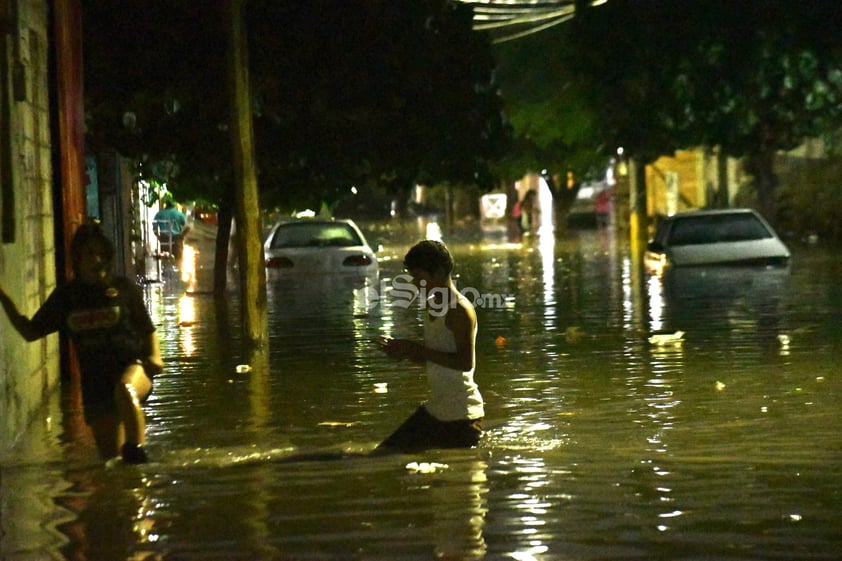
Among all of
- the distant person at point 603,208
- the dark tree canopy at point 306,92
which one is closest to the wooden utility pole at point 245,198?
the dark tree canopy at point 306,92

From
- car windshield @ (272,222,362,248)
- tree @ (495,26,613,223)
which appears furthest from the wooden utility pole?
tree @ (495,26,613,223)

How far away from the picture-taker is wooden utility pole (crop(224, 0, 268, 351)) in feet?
56.7

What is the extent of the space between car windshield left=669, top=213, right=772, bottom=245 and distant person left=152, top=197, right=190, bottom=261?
507 inches

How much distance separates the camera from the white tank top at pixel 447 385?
9703 millimetres

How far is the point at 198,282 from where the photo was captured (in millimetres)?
32250

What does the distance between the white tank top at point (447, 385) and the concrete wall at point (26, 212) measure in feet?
8.62

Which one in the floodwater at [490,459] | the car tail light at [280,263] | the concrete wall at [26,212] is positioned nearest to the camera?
the floodwater at [490,459]

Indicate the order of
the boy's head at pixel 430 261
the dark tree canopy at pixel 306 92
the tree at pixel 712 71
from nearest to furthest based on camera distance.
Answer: the boy's head at pixel 430 261
the dark tree canopy at pixel 306 92
the tree at pixel 712 71

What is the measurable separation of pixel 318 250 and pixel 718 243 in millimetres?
7076

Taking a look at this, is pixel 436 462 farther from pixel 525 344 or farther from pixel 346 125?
pixel 346 125

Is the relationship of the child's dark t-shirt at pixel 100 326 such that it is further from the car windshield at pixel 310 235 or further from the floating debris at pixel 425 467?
the car windshield at pixel 310 235

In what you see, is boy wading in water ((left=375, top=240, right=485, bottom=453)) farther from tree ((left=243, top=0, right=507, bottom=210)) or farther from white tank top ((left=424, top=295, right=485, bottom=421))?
tree ((left=243, top=0, right=507, bottom=210))

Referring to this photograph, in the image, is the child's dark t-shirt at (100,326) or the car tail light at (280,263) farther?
the car tail light at (280,263)

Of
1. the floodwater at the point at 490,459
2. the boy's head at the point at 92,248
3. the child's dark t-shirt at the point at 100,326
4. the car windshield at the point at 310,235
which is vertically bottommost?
the floodwater at the point at 490,459
